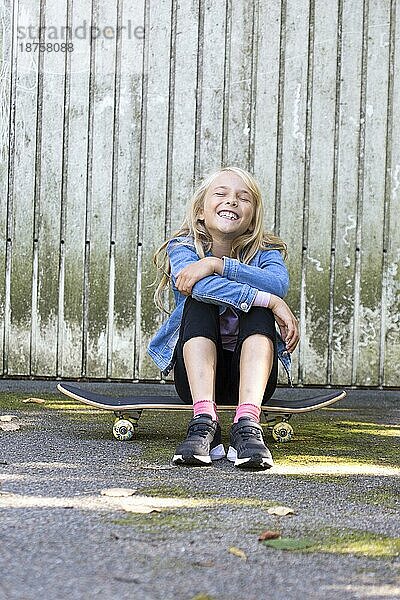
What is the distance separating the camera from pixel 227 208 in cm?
339

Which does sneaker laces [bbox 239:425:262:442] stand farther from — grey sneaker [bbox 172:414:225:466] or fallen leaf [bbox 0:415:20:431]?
fallen leaf [bbox 0:415:20:431]

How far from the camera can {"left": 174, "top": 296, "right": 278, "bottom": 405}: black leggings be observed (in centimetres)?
312

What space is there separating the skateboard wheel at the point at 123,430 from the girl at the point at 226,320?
0.22 meters

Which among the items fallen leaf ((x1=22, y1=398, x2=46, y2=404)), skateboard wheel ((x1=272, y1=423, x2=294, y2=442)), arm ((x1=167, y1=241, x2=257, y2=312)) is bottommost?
fallen leaf ((x1=22, y1=398, x2=46, y2=404))

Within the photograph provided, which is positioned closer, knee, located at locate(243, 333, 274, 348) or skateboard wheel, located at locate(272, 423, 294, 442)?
knee, located at locate(243, 333, 274, 348)

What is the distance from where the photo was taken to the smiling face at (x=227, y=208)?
339 cm

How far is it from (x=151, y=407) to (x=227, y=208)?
0.68 m

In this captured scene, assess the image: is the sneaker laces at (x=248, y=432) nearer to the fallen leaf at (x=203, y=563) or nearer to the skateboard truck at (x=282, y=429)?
the skateboard truck at (x=282, y=429)

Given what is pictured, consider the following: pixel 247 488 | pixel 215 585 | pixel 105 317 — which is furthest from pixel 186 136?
pixel 215 585

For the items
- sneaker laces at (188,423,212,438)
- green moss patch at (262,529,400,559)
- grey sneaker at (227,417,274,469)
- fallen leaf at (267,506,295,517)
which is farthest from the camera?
sneaker laces at (188,423,212,438)

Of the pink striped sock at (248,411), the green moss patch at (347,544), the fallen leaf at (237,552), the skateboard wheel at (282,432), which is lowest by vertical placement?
the skateboard wheel at (282,432)

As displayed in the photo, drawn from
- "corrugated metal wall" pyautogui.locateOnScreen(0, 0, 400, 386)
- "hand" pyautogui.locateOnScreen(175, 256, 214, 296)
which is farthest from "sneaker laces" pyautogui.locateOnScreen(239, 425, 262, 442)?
"corrugated metal wall" pyautogui.locateOnScreen(0, 0, 400, 386)

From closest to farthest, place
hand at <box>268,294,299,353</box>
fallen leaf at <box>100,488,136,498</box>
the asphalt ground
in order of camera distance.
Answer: the asphalt ground < fallen leaf at <box>100,488,136,498</box> < hand at <box>268,294,299,353</box>

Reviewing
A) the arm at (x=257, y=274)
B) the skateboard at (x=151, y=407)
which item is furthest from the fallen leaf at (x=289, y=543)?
the arm at (x=257, y=274)
